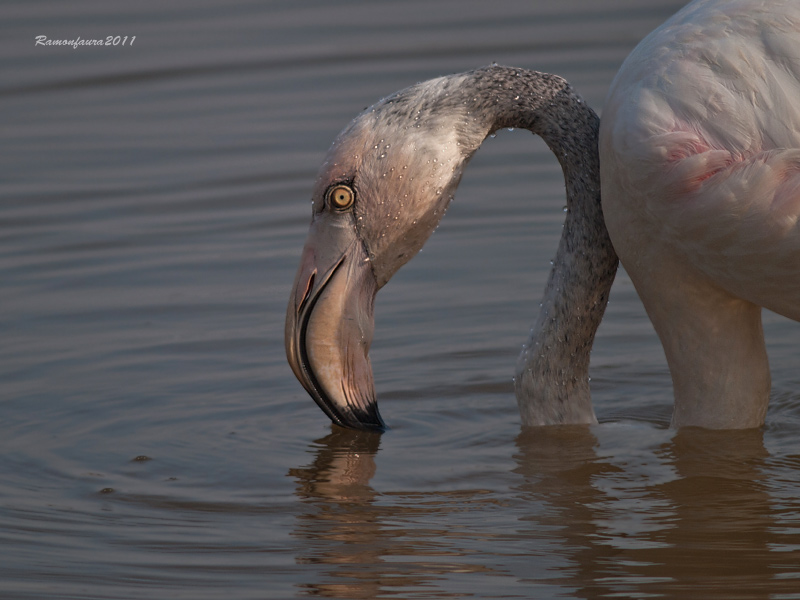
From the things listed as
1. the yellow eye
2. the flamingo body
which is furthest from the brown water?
the yellow eye

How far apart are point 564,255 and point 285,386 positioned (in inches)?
53.7

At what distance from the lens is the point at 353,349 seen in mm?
4438

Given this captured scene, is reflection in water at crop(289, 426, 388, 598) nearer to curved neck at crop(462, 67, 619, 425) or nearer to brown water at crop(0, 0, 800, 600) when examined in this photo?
brown water at crop(0, 0, 800, 600)

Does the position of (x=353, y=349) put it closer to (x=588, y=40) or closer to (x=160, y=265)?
(x=160, y=265)

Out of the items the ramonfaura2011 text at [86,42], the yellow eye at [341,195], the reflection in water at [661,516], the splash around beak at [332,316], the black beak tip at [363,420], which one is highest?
the ramonfaura2011 text at [86,42]

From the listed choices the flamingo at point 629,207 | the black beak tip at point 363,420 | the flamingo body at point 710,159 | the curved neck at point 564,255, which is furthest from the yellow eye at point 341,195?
the flamingo body at point 710,159

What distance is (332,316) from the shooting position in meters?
4.37

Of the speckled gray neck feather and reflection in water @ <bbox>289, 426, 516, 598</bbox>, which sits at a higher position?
the speckled gray neck feather

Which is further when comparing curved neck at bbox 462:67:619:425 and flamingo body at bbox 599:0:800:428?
curved neck at bbox 462:67:619:425

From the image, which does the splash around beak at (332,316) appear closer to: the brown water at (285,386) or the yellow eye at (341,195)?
the yellow eye at (341,195)

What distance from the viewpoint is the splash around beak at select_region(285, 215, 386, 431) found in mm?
4379

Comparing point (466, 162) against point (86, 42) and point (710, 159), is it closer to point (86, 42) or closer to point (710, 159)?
point (710, 159)

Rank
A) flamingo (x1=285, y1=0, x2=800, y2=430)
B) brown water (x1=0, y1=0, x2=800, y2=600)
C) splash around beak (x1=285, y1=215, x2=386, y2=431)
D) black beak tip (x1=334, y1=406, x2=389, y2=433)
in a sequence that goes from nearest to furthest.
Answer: brown water (x1=0, y1=0, x2=800, y2=600) < flamingo (x1=285, y1=0, x2=800, y2=430) < splash around beak (x1=285, y1=215, x2=386, y2=431) < black beak tip (x1=334, y1=406, x2=389, y2=433)

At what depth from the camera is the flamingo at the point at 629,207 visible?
3836 millimetres
